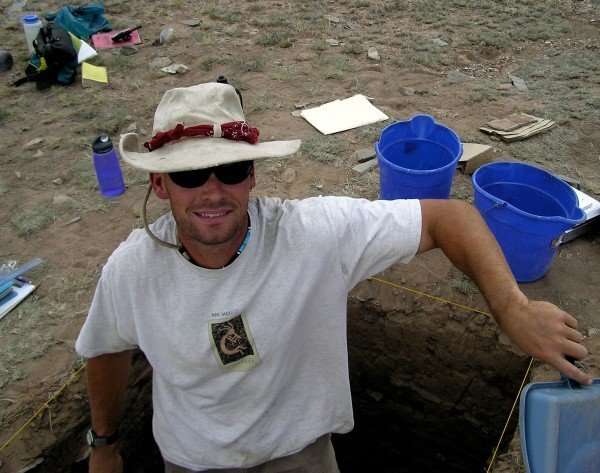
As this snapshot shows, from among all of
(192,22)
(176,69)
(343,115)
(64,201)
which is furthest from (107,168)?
(192,22)

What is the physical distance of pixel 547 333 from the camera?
149cm

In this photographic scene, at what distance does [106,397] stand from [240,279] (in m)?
0.80

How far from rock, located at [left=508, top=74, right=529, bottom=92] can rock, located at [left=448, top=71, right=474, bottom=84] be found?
0.36m

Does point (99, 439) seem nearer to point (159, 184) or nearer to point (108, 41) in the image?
point (159, 184)

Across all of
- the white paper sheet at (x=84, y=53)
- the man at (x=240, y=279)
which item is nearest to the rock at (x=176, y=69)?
the white paper sheet at (x=84, y=53)

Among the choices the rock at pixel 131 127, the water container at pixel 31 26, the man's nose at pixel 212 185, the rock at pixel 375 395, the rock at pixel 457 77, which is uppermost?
the man's nose at pixel 212 185

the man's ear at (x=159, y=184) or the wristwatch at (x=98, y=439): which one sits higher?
the man's ear at (x=159, y=184)

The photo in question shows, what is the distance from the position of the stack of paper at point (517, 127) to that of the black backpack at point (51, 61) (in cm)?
409

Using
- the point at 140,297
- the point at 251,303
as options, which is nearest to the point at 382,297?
the point at 251,303

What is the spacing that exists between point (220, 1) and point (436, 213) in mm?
6277

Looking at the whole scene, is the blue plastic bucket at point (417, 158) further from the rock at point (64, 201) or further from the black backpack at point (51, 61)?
the black backpack at point (51, 61)

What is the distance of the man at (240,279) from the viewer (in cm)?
169

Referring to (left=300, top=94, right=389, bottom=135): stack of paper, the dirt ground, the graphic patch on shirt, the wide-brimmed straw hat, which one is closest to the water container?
the dirt ground

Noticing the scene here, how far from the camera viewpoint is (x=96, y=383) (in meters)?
2.02
